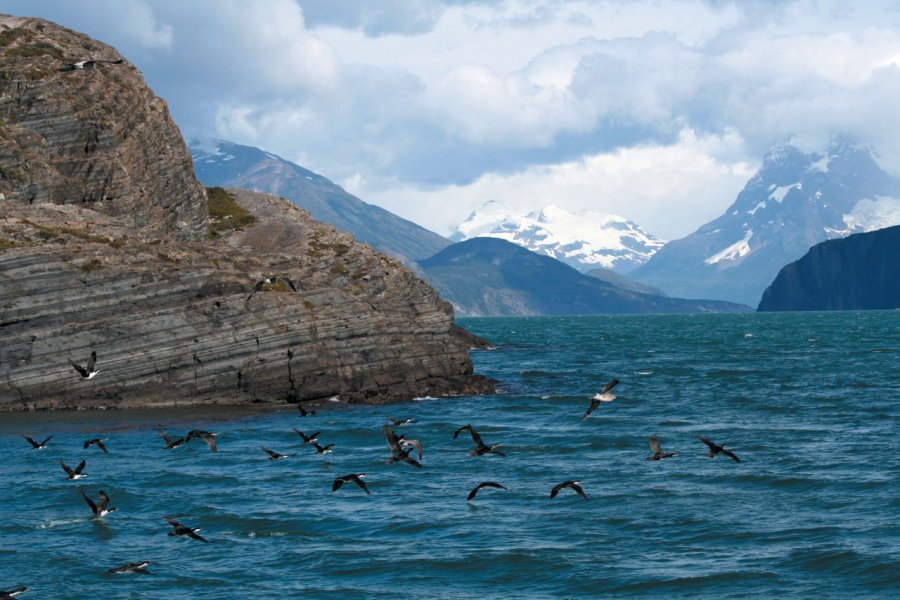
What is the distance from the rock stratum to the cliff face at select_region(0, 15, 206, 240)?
164mm

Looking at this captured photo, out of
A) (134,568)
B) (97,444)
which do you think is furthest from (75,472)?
(134,568)

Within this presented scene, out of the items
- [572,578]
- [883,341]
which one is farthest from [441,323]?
[883,341]

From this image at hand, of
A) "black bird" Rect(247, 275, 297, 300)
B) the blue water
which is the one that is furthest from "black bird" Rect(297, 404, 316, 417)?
"black bird" Rect(247, 275, 297, 300)

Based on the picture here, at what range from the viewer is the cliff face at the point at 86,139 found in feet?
303

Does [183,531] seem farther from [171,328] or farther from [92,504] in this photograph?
[171,328]

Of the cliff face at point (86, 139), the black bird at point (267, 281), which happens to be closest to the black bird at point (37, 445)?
the black bird at point (267, 281)

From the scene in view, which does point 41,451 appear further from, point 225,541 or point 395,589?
point 395,589

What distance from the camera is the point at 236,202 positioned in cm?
12462

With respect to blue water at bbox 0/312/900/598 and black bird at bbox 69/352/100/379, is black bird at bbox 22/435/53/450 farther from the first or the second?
black bird at bbox 69/352/100/379

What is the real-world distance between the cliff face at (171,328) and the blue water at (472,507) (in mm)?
3294

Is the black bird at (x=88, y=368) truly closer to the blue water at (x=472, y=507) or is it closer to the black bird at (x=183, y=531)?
the blue water at (x=472, y=507)

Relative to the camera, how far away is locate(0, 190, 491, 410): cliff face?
67.3m

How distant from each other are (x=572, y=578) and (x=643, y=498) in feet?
33.9

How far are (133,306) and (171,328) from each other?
287 centimetres
